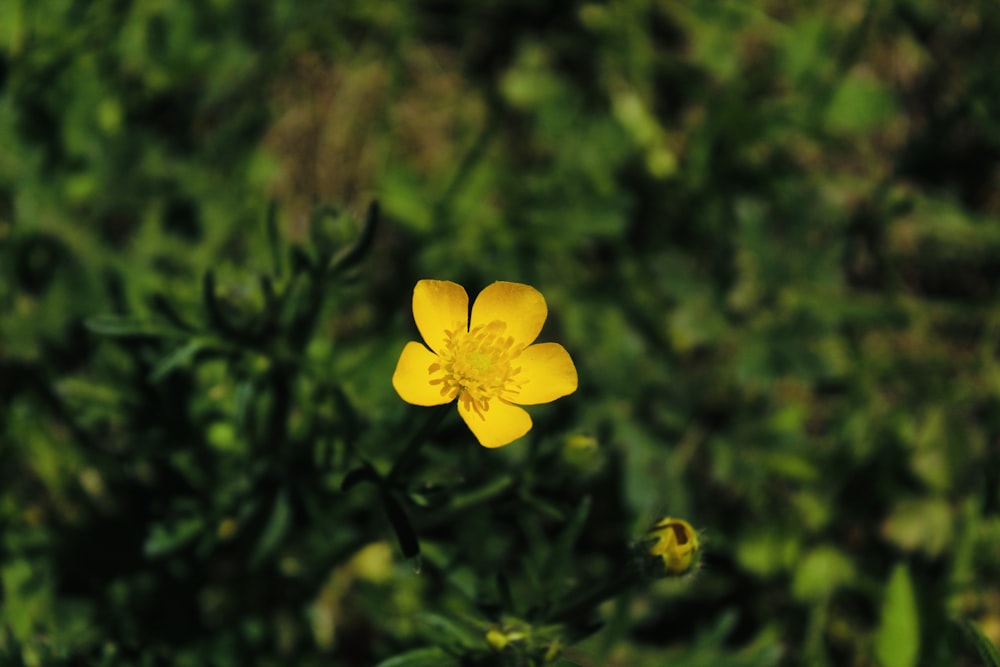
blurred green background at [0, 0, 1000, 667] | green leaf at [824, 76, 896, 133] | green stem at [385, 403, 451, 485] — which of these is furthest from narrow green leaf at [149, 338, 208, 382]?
Result: green leaf at [824, 76, 896, 133]

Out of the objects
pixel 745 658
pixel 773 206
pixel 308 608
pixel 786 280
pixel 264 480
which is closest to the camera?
pixel 264 480

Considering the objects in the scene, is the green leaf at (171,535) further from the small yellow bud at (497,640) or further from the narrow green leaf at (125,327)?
the small yellow bud at (497,640)

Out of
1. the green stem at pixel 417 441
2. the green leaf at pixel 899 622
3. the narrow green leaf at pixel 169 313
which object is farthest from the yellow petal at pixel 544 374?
the green leaf at pixel 899 622

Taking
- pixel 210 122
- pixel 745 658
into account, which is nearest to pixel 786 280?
pixel 745 658

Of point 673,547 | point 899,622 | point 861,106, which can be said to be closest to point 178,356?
point 673,547

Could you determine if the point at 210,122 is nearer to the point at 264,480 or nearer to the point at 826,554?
the point at 264,480

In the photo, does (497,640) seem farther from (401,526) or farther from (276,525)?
(276,525)
